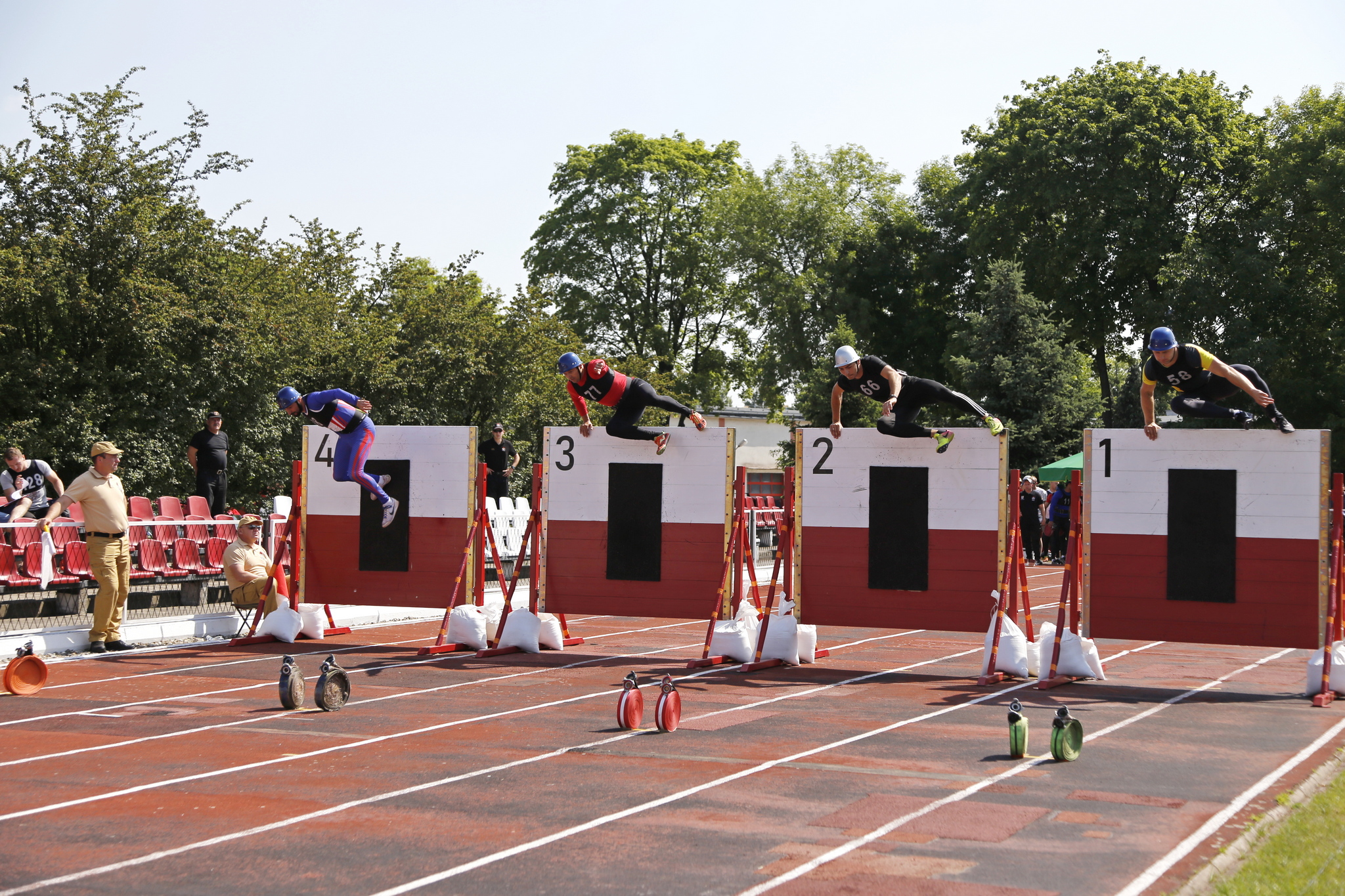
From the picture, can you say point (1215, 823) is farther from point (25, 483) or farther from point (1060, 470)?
point (1060, 470)

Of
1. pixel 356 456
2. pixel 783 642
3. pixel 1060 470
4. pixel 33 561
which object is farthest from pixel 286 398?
pixel 1060 470

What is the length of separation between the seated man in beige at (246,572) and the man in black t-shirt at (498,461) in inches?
247

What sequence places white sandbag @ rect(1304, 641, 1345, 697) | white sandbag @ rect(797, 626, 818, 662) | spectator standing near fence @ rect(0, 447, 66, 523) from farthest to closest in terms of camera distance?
spectator standing near fence @ rect(0, 447, 66, 523)
white sandbag @ rect(797, 626, 818, 662)
white sandbag @ rect(1304, 641, 1345, 697)

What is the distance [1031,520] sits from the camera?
1215 inches

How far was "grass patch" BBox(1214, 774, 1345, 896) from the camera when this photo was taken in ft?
17.2

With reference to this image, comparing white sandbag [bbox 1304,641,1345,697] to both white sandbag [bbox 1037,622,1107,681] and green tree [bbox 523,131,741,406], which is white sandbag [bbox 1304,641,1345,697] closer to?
white sandbag [bbox 1037,622,1107,681]

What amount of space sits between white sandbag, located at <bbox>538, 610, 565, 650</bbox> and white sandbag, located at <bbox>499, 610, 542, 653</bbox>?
0.10 m

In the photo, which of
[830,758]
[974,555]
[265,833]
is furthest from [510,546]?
[265,833]

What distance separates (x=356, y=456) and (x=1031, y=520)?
2054 centimetres

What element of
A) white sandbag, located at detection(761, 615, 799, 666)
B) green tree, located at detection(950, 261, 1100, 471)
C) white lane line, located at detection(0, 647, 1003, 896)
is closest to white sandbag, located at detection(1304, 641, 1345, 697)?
white lane line, located at detection(0, 647, 1003, 896)

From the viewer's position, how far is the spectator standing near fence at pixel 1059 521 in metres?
30.7

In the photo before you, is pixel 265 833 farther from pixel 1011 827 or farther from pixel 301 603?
pixel 301 603

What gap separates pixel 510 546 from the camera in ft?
74.2

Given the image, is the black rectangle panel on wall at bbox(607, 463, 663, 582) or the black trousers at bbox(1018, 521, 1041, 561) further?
the black trousers at bbox(1018, 521, 1041, 561)
